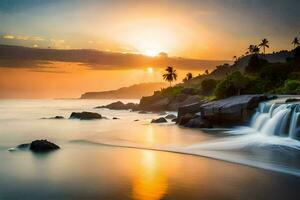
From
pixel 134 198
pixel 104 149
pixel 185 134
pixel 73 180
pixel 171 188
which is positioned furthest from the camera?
pixel 185 134

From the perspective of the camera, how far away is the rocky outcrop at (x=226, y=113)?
4650 cm

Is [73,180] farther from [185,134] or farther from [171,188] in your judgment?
[185,134]

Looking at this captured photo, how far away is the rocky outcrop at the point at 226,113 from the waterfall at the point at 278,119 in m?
1.14

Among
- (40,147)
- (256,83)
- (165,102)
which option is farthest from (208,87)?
(40,147)

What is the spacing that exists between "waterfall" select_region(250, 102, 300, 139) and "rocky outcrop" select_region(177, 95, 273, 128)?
3.75 ft

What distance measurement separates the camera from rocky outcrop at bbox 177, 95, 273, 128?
153ft

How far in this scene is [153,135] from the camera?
45719 mm

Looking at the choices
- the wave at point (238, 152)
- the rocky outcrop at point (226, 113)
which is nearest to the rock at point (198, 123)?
the rocky outcrop at point (226, 113)

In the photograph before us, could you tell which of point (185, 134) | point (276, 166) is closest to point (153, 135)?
point (185, 134)

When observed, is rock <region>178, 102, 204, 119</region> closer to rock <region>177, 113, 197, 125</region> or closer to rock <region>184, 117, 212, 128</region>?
rock <region>177, 113, 197, 125</region>

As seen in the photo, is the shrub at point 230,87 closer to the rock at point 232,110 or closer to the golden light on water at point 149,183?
the rock at point 232,110

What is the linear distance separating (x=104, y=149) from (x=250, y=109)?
67.7 feet

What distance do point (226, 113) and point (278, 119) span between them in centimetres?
1046

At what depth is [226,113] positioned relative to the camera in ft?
158
